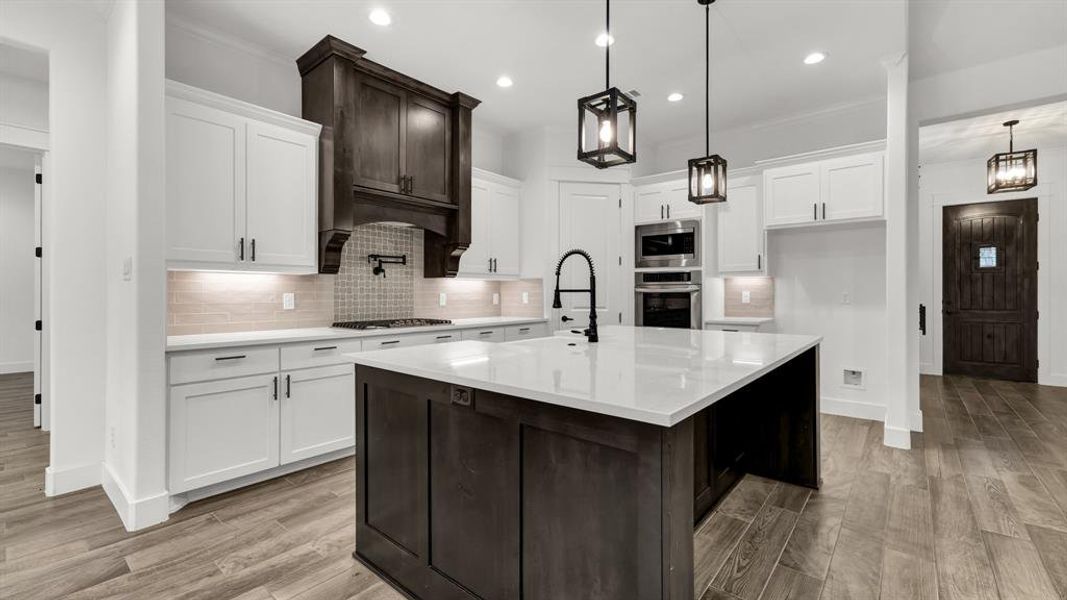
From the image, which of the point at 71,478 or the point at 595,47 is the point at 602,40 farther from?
the point at 71,478

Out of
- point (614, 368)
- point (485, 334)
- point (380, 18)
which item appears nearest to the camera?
point (614, 368)

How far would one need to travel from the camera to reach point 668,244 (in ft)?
17.6

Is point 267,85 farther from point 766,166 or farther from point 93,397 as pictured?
point 766,166

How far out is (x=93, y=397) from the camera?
304 cm

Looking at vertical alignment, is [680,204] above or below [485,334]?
above

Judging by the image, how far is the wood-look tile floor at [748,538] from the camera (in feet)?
6.56

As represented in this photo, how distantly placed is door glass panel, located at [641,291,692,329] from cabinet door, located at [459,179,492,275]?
6.33ft

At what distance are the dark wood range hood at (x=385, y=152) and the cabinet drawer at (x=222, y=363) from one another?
86 cm

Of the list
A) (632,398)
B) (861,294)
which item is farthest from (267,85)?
(861,294)

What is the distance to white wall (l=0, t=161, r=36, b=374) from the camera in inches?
260

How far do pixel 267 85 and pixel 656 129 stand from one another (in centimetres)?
A: 390

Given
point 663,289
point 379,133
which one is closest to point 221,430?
point 379,133

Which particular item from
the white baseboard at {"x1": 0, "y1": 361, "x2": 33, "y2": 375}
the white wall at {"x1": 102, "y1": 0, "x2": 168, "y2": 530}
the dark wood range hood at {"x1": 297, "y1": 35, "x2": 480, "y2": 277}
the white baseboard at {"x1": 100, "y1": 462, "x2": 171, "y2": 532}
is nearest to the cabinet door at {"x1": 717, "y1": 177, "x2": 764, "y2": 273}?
the dark wood range hood at {"x1": 297, "y1": 35, "x2": 480, "y2": 277}

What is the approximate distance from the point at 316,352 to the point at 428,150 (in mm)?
2011
